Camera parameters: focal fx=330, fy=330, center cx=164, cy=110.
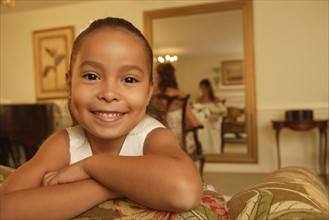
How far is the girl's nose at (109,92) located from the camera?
26.5 inches

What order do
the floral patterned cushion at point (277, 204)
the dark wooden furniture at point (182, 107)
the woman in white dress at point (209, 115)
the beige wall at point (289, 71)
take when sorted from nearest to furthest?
the floral patterned cushion at point (277, 204), the dark wooden furniture at point (182, 107), the beige wall at point (289, 71), the woman in white dress at point (209, 115)

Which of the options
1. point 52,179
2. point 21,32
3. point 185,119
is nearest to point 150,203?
point 52,179

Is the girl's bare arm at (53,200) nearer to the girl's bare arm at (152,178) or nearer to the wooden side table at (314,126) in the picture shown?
the girl's bare arm at (152,178)

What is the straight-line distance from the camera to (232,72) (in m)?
4.64

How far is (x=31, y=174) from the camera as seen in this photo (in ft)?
2.17

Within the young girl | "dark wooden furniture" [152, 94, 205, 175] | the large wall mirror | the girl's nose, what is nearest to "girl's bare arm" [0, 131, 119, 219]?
the young girl

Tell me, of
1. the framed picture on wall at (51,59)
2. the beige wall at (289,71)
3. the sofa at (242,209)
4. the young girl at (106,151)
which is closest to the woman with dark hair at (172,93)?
the beige wall at (289,71)

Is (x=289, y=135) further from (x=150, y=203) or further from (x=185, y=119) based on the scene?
(x=150, y=203)

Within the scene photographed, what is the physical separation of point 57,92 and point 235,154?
3127mm

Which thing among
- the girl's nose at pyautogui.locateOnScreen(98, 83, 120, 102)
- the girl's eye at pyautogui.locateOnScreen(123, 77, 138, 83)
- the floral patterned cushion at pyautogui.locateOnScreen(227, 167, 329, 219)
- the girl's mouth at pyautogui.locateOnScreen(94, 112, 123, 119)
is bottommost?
the floral patterned cushion at pyautogui.locateOnScreen(227, 167, 329, 219)

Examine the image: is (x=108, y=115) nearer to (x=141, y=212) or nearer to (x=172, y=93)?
(x=141, y=212)

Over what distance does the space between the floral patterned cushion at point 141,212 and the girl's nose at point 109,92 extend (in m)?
0.23

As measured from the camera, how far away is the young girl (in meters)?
0.51

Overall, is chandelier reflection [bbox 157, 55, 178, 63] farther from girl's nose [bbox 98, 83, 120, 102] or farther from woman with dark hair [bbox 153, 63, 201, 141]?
girl's nose [bbox 98, 83, 120, 102]
